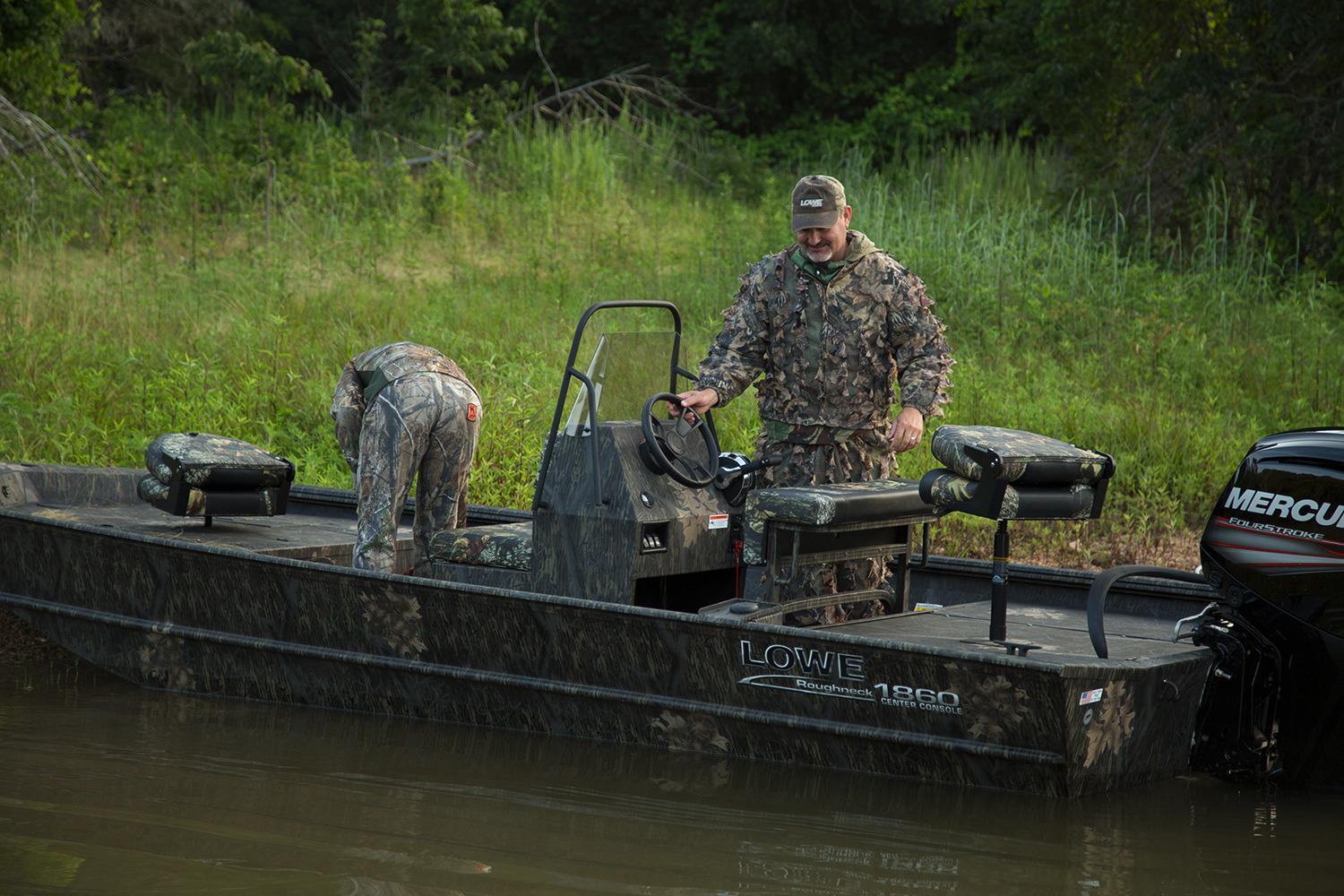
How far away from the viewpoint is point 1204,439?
9055 mm

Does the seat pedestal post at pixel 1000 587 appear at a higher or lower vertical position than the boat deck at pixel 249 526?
higher

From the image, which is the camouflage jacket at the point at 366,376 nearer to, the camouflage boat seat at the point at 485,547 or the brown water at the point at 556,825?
the camouflage boat seat at the point at 485,547

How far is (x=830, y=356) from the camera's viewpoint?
18.4ft

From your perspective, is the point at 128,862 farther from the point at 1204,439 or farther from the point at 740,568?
the point at 1204,439

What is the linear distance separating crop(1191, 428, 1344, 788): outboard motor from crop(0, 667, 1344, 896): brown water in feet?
0.57

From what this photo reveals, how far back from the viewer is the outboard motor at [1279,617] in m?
4.47

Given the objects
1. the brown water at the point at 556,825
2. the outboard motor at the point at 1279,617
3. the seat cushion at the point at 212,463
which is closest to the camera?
the brown water at the point at 556,825

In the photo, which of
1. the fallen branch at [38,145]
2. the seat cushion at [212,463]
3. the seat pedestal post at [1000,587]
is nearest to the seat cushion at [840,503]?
the seat pedestal post at [1000,587]

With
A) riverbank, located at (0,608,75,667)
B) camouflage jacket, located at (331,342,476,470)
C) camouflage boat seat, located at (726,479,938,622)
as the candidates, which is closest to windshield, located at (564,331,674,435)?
camouflage jacket, located at (331,342,476,470)

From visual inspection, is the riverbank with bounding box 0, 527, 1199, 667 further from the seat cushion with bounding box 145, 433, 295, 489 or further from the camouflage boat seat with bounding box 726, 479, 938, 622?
the seat cushion with bounding box 145, 433, 295, 489

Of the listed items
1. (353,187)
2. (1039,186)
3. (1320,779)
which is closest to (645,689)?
(1320,779)

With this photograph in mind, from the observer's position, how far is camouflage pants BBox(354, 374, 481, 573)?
579 centimetres

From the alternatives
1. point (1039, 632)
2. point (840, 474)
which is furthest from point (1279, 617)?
point (840, 474)

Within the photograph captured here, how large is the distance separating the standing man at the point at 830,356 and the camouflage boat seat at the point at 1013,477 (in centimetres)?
73
